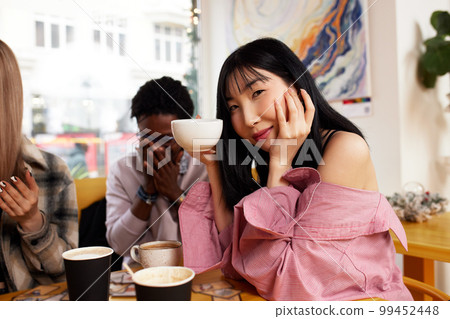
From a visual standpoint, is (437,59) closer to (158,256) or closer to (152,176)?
(152,176)

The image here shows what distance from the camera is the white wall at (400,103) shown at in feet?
4.00

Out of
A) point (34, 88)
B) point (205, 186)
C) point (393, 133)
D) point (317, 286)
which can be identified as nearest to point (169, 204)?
point (205, 186)

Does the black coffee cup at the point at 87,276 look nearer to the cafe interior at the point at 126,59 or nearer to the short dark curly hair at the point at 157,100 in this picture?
the cafe interior at the point at 126,59

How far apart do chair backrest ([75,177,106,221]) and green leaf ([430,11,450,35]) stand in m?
1.25

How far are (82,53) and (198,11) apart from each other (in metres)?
0.25

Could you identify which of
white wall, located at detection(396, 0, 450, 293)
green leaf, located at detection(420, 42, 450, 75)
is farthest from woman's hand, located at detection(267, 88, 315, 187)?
green leaf, located at detection(420, 42, 450, 75)

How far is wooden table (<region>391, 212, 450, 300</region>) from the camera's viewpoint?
2.59 ft

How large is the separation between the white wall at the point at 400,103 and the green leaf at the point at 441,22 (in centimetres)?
4

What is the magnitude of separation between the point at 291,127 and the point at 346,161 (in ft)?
0.31

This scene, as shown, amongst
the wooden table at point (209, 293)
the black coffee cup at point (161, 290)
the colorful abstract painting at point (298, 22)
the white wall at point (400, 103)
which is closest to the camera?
the black coffee cup at point (161, 290)

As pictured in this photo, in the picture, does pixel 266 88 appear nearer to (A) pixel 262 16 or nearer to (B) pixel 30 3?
(A) pixel 262 16

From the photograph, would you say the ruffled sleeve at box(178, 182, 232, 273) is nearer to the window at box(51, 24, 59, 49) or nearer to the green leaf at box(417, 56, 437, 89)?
the window at box(51, 24, 59, 49)

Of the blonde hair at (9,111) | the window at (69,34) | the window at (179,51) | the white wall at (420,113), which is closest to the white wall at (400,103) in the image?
the white wall at (420,113)

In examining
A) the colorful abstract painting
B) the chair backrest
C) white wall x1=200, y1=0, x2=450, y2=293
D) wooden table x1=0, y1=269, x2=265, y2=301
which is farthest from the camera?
white wall x1=200, y1=0, x2=450, y2=293
